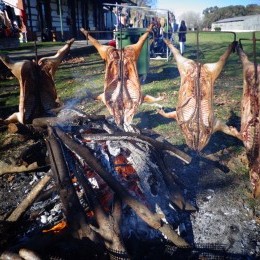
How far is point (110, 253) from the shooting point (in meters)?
2.66

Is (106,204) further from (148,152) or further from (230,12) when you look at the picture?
(230,12)

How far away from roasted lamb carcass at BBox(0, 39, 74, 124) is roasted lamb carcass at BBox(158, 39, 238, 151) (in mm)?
2072

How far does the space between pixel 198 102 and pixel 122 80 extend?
1405mm

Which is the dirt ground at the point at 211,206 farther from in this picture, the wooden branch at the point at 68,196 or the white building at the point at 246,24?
the white building at the point at 246,24

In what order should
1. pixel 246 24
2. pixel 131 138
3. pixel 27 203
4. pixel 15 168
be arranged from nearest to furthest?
1. pixel 27 203
2. pixel 131 138
3. pixel 15 168
4. pixel 246 24

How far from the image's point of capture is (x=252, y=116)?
12.2 ft

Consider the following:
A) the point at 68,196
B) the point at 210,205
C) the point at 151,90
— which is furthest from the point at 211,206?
the point at 151,90

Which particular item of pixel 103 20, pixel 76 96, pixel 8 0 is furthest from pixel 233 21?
pixel 76 96

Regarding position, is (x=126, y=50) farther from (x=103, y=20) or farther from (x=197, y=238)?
(x=103, y=20)

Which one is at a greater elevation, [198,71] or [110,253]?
[198,71]

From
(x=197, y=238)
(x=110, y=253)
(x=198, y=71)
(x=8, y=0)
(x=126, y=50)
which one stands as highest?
(x=8, y=0)

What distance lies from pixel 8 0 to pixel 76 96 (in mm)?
12728

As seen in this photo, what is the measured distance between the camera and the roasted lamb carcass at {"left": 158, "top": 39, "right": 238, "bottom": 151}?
4160 millimetres

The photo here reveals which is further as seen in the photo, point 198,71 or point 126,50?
point 126,50
